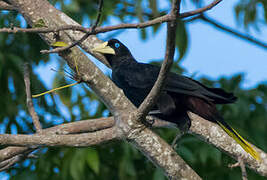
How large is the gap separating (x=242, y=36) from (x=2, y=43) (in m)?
3.60

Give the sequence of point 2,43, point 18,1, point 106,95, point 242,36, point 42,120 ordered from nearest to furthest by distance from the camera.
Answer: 1. point 106,95
2. point 18,1
3. point 42,120
4. point 2,43
5. point 242,36

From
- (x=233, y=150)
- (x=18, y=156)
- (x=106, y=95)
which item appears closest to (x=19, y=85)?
(x=18, y=156)

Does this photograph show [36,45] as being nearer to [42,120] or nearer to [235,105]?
[42,120]

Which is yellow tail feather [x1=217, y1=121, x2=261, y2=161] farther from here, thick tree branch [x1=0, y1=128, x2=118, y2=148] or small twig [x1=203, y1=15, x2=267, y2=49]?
small twig [x1=203, y1=15, x2=267, y2=49]

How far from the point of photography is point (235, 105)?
4.00m

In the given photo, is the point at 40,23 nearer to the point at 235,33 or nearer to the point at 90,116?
the point at 90,116

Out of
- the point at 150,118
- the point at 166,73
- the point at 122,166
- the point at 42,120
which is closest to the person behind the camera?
the point at 166,73

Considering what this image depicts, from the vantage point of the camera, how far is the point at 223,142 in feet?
9.86

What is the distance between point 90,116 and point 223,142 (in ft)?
5.32

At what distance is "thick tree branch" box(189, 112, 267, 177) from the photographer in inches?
116

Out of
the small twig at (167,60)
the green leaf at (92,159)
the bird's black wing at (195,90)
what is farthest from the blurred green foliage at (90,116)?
the small twig at (167,60)

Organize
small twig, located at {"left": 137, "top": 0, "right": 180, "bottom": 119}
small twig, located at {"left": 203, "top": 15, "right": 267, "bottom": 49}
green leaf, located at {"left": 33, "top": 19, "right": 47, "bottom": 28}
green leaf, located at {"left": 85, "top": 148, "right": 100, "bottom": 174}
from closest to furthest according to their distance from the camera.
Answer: small twig, located at {"left": 137, "top": 0, "right": 180, "bottom": 119}, green leaf, located at {"left": 33, "top": 19, "right": 47, "bottom": 28}, green leaf, located at {"left": 85, "top": 148, "right": 100, "bottom": 174}, small twig, located at {"left": 203, "top": 15, "right": 267, "bottom": 49}

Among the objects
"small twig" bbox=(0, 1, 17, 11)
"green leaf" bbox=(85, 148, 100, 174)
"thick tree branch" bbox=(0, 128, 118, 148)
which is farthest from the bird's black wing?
"small twig" bbox=(0, 1, 17, 11)

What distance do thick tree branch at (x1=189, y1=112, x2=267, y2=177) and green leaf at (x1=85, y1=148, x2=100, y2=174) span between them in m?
1.01
